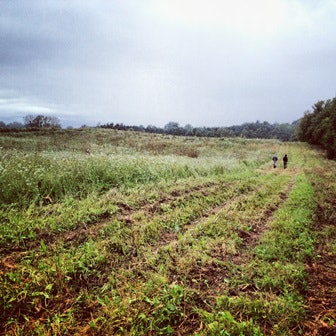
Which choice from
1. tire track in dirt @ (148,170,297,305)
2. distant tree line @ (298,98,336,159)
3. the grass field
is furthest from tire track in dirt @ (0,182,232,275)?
distant tree line @ (298,98,336,159)

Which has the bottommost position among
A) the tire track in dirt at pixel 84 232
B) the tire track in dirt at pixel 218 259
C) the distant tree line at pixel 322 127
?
the tire track in dirt at pixel 218 259

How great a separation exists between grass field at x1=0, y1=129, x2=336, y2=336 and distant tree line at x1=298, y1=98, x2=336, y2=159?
1265 inches

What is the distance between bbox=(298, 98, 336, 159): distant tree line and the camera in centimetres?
3391

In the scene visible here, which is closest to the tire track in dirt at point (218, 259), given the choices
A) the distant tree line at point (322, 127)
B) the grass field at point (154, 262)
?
the grass field at point (154, 262)

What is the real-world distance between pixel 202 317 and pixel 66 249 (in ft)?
9.96

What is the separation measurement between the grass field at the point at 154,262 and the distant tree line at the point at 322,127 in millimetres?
32122

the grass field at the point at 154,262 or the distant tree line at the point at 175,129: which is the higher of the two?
the distant tree line at the point at 175,129

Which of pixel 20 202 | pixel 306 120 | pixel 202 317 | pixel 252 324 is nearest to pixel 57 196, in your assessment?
pixel 20 202

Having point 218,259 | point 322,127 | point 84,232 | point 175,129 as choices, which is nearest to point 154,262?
point 218,259

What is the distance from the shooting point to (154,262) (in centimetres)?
446

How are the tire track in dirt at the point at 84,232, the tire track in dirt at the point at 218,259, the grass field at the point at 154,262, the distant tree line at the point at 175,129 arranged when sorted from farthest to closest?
Answer: the distant tree line at the point at 175,129
the tire track in dirt at the point at 84,232
the tire track in dirt at the point at 218,259
the grass field at the point at 154,262

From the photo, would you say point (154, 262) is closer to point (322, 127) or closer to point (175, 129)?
point (322, 127)

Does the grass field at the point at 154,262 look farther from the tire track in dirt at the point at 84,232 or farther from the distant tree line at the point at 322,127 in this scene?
the distant tree line at the point at 322,127

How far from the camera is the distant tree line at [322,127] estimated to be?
33.9m
